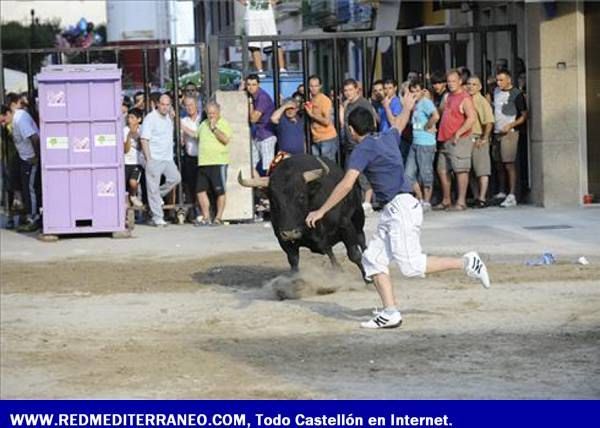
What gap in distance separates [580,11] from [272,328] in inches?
388

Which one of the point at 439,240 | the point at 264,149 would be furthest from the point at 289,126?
the point at 439,240

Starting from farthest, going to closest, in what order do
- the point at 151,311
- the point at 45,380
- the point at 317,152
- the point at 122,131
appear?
the point at 317,152 → the point at 122,131 → the point at 151,311 → the point at 45,380

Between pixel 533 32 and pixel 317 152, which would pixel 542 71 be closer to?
pixel 533 32

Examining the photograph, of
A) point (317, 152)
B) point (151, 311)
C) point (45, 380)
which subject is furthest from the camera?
point (317, 152)

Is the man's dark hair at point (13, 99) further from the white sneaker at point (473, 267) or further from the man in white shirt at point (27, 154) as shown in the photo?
the white sneaker at point (473, 267)

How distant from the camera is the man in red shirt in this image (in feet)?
65.5

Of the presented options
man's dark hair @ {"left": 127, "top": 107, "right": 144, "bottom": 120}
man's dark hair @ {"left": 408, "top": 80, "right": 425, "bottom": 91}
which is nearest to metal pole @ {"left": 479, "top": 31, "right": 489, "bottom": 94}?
man's dark hair @ {"left": 408, "top": 80, "right": 425, "bottom": 91}

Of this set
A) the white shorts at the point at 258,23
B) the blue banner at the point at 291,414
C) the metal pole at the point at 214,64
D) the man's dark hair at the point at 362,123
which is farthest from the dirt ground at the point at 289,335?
the white shorts at the point at 258,23

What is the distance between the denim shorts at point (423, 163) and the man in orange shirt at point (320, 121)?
1.13 m

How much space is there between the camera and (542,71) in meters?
19.9

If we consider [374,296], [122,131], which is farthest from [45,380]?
[122,131]

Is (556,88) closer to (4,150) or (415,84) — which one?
(415,84)

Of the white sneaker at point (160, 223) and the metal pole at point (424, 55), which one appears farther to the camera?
the metal pole at point (424, 55)

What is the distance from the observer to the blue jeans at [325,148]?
66.9 ft
